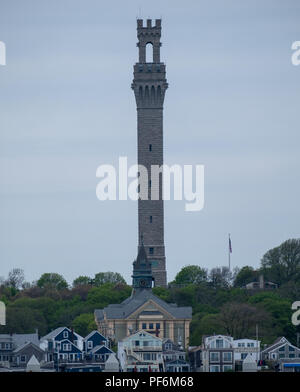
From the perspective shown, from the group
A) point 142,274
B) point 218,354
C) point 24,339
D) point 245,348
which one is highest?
point 142,274

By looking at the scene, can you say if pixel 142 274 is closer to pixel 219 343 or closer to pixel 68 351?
pixel 68 351

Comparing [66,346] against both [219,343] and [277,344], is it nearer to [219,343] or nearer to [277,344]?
[219,343]

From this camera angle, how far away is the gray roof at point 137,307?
7057 inches

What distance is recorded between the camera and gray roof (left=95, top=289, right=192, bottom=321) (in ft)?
588

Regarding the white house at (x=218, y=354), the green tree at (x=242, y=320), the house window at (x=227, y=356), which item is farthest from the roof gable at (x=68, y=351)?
the house window at (x=227, y=356)

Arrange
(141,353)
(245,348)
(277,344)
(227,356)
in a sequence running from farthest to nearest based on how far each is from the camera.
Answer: (141,353), (277,344), (245,348), (227,356)

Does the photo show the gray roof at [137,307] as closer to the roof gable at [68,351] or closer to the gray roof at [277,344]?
the roof gable at [68,351]

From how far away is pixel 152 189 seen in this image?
199750mm

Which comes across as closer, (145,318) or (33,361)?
(33,361)

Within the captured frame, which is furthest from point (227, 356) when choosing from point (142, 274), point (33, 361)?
point (142, 274)

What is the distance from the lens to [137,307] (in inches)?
7170

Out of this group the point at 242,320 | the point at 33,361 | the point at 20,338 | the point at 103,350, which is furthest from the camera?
the point at 242,320

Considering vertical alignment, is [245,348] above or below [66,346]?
below
